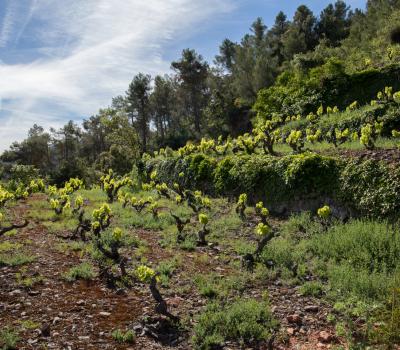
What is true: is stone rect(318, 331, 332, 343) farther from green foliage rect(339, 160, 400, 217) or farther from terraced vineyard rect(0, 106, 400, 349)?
green foliage rect(339, 160, 400, 217)

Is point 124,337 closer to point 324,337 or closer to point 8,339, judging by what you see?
point 8,339

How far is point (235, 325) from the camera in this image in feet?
17.2

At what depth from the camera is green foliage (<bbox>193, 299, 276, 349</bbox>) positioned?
198 inches

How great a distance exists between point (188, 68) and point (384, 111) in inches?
1340

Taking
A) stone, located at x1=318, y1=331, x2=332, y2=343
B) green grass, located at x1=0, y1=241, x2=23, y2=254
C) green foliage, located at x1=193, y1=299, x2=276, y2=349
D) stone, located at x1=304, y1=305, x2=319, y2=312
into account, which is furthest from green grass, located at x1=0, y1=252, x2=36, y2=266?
stone, located at x1=318, y1=331, x2=332, y2=343

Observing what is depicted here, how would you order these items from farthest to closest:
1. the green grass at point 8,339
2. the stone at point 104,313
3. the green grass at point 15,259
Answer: the green grass at point 15,259
the stone at point 104,313
the green grass at point 8,339

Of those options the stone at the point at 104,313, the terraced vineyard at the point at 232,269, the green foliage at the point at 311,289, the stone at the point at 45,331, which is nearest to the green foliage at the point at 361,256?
the terraced vineyard at the point at 232,269

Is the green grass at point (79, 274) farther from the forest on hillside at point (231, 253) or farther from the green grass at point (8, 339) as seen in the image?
the green grass at point (8, 339)

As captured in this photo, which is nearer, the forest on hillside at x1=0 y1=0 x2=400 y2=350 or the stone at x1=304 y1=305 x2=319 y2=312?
the forest on hillside at x1=0 y1=0 x2=400 y2=350

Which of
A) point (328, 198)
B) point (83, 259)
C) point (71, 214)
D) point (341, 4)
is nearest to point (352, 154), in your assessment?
point (328, 198)

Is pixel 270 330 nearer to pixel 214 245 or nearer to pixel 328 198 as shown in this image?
pixel 214 245

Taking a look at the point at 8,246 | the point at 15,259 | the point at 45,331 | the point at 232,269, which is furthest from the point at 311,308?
the point at 8,246

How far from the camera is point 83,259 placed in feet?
26.6

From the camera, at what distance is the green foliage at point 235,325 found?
5023 millimetres
